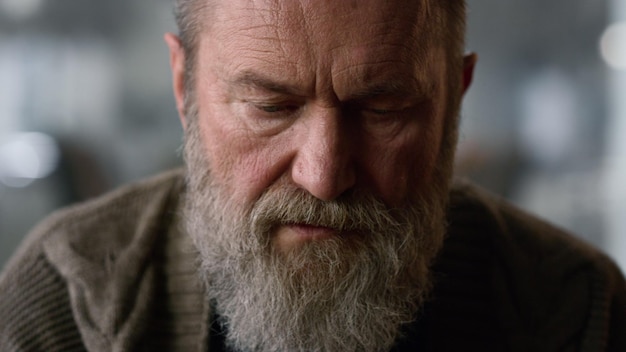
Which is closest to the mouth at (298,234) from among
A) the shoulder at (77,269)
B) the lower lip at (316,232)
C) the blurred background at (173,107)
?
the lower lip at (316,232)

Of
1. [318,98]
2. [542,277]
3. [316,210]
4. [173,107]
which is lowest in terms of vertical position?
[542,277]

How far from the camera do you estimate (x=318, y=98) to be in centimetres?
100

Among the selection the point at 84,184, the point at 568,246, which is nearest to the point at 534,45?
the point at 568,246

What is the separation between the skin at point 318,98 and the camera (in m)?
0.99

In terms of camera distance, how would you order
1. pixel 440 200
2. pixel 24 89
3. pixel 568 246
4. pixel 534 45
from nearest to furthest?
pixel 440 200
pixel 568 246
pixel 24 89
pixel 534 45

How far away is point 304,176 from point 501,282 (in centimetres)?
58

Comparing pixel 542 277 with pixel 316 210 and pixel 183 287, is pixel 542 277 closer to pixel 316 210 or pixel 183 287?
pixel 316 210

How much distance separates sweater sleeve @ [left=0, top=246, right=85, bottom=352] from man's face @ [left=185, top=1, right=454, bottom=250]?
405 mm

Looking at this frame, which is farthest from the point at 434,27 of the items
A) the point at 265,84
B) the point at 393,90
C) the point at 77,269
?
the point at 77,269

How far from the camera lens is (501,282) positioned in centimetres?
137

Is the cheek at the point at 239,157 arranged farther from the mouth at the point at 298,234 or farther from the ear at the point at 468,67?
the ear at the point at 468,67

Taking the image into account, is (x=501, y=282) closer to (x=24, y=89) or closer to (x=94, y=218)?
(x=94, y=218)

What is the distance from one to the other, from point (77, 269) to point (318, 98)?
1.88ft

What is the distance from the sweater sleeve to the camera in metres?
1.21
